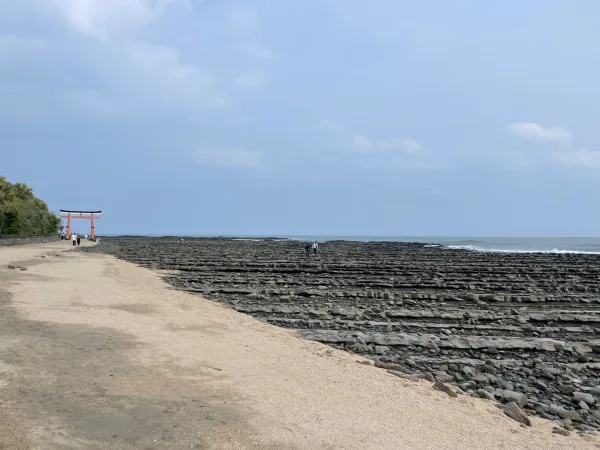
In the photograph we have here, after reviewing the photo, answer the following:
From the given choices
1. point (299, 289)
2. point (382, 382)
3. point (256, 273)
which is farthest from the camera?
point (256, 273)

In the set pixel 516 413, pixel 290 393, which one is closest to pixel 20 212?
pixel 290 393

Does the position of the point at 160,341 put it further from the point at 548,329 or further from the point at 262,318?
the point at 548,329

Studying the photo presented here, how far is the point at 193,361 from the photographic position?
8273mm

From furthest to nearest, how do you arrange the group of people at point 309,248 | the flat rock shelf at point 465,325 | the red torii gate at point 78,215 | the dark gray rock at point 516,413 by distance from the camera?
the red torii gate at point 78,215, the group of people at point 309,248, the flat rock shelf at point 465,325, the dark gray rock at point 516,413

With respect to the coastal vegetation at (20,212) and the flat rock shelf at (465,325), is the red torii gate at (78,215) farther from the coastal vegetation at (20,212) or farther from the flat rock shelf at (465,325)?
the flat rock shelf at (465,325)

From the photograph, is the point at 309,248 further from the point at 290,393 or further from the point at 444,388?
the point at 290,393

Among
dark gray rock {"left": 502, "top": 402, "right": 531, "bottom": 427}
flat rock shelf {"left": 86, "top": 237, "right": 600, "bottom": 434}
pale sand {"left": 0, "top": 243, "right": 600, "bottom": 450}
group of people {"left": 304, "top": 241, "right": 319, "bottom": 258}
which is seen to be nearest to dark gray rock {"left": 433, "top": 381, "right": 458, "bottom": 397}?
pale sand {"left": 0, "top": 243, "right": 600, "bottom": 450}

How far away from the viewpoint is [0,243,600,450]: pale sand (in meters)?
5.59

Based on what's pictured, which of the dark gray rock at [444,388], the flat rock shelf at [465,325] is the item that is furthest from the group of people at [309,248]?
the dark gray rock at [444,388]

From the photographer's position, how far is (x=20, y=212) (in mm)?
58094

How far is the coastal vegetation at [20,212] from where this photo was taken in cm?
5557

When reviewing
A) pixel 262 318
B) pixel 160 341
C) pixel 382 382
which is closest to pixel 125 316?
pixel 160 341

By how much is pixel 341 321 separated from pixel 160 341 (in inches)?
266

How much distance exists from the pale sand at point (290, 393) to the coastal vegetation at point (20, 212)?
169ft
